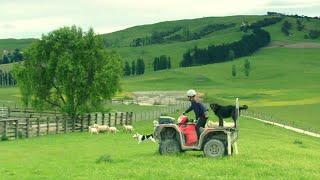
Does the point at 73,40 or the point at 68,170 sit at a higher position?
the point at 73,40

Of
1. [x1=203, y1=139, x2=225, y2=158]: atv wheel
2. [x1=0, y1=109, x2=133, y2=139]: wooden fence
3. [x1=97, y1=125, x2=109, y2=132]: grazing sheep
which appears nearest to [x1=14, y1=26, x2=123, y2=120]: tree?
[x1=0, y1=109, x2=133, y2=139]: wooden fence

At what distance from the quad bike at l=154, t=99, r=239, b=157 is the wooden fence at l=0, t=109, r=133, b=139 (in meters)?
20.8

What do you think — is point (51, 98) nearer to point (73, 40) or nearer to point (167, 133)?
point (73, 40)

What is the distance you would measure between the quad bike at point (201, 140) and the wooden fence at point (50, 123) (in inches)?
820

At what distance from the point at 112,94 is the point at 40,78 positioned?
6.49m

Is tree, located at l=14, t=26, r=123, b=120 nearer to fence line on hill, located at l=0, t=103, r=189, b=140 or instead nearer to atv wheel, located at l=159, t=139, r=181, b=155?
fence line on hill, located at l=0, t=103, r=189, b=140

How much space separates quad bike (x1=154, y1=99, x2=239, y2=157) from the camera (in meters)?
23.3

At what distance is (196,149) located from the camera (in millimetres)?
23641

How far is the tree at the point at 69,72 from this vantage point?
189ft

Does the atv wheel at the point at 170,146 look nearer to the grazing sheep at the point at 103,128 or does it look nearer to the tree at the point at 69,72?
the grazing sheep at the point at 103,128

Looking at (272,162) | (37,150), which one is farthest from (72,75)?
(272,162)

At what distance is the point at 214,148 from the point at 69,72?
115 feet

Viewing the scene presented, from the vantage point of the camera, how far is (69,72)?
56781 millimetres

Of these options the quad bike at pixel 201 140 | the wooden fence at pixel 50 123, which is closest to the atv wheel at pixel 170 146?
the quad bike at pixel 201 140
